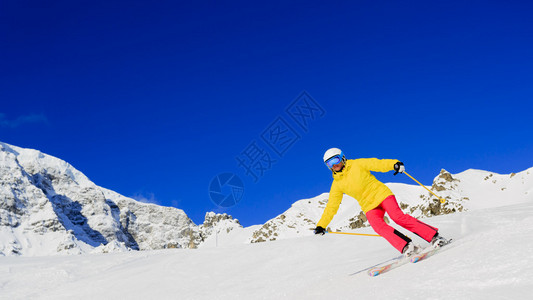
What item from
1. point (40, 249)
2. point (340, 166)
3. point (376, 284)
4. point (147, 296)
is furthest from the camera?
point (40, 249)

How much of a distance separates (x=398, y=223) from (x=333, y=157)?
149 centimetres

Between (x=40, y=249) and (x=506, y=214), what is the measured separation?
220279 millimetres

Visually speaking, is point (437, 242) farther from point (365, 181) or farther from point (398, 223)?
point (365, 181)

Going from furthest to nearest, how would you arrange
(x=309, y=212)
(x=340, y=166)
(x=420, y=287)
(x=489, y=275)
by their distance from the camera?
(x=309, y=212)
(x=340, y=166)
(x=420, y=287)
(x=489, y=275)

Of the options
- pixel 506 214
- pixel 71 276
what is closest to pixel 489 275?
pixel 506 214

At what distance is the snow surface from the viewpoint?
11.4 feet

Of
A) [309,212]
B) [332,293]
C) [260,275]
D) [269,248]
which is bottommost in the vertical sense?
[332,293]

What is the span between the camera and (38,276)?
371 inches

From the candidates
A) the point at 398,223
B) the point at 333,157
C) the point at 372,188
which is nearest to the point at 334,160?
the point at 333,157

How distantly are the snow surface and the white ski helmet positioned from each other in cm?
178

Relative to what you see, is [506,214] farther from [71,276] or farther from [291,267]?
[71,276]

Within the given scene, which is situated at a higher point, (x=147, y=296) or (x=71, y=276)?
(x=71, y=276)

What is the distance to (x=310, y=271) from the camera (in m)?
7.00

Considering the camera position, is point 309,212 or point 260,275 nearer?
point 260,275
